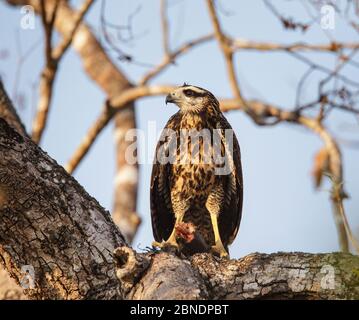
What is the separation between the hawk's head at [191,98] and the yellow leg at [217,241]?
105cm

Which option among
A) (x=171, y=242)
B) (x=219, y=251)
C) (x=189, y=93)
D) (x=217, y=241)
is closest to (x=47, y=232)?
(x=171, y=242)

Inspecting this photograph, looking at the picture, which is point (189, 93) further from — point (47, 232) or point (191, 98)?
point (47, 232)

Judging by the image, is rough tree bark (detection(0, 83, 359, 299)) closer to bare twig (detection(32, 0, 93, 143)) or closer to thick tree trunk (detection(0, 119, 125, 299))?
thick tree trunk (detection(0, 119, 125, 299))

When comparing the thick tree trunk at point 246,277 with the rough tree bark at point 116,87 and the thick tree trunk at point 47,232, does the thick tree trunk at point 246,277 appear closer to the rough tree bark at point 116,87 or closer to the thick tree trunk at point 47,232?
the thick tree trunk at point 47,232

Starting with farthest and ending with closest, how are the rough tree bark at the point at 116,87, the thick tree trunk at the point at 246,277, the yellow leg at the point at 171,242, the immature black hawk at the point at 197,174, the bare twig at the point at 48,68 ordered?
the rough tree bark at the point at 116,87
the bare twig at the point at 48,68
the immature black hawk at the point at 197,174
the yellow leg at the point at 171,242
the thick tree trunk at the point at 246,277

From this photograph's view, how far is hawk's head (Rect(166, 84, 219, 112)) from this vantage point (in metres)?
6.99

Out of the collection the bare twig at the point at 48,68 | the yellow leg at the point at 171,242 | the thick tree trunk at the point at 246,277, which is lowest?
the thick tree trunk at the point at 246,277

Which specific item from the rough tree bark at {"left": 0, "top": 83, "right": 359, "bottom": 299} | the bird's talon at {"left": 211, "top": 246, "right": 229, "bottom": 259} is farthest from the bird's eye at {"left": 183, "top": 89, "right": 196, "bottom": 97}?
the rough tree bark at {"left": 0, "top": 83, "right": 359, "bottom": 299}

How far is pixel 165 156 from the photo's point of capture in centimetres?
688

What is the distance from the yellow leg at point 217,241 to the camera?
651cm

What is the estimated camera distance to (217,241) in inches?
262

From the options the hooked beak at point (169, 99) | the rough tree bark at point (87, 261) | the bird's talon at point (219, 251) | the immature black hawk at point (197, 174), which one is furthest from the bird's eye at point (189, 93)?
the rough tree bark at point (87, 261)

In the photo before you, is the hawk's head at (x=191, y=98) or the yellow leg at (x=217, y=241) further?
the hawk's head at (x=191, y=98)
